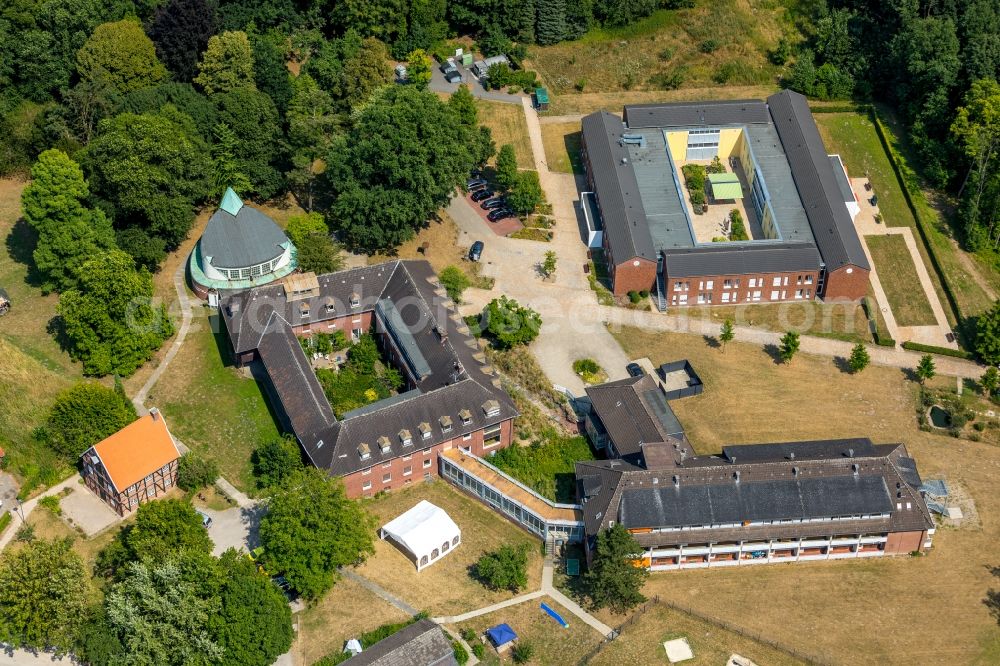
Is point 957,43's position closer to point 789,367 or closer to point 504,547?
point 789,367

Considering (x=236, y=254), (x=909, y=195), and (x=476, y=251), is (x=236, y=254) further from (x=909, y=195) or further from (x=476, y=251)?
(x=909, y=195)

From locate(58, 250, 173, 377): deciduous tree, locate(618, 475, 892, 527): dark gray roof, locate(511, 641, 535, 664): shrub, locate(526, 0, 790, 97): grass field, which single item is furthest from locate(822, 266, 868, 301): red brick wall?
locate(58, 250, 173, 377): deciduous tree

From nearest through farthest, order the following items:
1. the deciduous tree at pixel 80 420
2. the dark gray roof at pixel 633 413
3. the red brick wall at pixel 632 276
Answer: the dark gray roof at pixel 633 413, the deciduous tree at pixel 80 420, the red brick wall at pixel 632 276

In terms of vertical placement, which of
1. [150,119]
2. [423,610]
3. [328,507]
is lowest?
[423,610]

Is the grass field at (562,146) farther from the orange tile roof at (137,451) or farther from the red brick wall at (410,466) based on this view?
the orange tile roof at (137,451)

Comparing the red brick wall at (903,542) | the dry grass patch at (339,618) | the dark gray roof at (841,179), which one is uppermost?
the dark gray roof at (841,179)

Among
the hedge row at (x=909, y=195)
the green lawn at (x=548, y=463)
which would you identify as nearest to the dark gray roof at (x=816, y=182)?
the hedge row at (x=909, y=195)

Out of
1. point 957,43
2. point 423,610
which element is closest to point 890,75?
point 957,43
